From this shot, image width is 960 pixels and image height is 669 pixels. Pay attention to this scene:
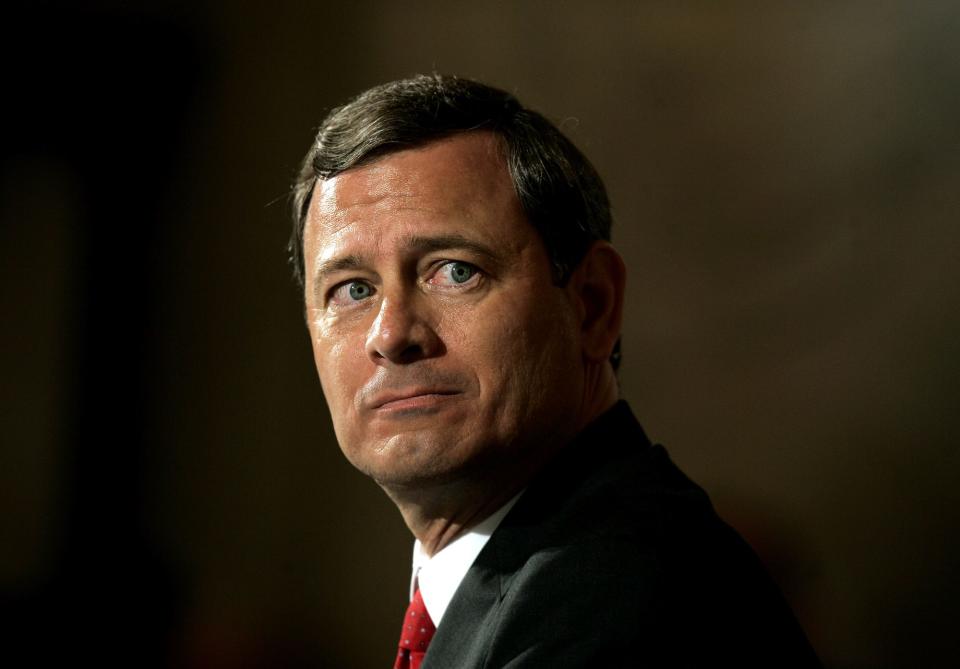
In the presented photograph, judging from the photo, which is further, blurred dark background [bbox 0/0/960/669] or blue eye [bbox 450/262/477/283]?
blurred dark background [bbox 0/0/960/669]

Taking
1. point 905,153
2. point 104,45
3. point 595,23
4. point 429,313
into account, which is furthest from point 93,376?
point 905,153

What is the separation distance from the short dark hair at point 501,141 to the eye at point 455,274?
0.11 m

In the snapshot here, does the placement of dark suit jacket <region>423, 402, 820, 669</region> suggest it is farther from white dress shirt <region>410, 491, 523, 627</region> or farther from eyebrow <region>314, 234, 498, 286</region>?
eyebrow <region>314, 234, 498, 286</region>

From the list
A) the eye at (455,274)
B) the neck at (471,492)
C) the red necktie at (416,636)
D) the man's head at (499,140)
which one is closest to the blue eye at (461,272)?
the eye at (455,274)

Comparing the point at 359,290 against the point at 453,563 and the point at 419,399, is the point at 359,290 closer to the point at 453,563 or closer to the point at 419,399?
the point at 419,399

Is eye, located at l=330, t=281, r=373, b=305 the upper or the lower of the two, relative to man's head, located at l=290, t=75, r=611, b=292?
lower

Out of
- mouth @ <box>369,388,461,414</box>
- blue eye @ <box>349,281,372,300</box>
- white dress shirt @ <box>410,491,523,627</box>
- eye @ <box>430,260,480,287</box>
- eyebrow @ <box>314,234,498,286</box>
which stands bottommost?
white dress shirt @ <box>410,491,523,627</box>

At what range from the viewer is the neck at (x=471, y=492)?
4.49 feet

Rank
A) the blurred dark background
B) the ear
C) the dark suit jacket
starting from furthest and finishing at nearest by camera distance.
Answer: the blurred dark background < the ear < the dark suit jacket

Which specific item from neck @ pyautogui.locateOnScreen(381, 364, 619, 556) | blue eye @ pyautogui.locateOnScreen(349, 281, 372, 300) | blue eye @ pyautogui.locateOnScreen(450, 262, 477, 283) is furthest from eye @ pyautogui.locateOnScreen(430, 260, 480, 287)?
neck @ pyautogui.locateOnScreen(381, 364, 619, 556)

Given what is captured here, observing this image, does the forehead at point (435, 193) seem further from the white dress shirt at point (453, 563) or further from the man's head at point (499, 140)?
the white dress shirt at point (453, 563)

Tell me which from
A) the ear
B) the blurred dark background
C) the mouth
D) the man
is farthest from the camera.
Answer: the blurred dark background

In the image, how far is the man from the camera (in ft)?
3.98

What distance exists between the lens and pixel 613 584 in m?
1.12
